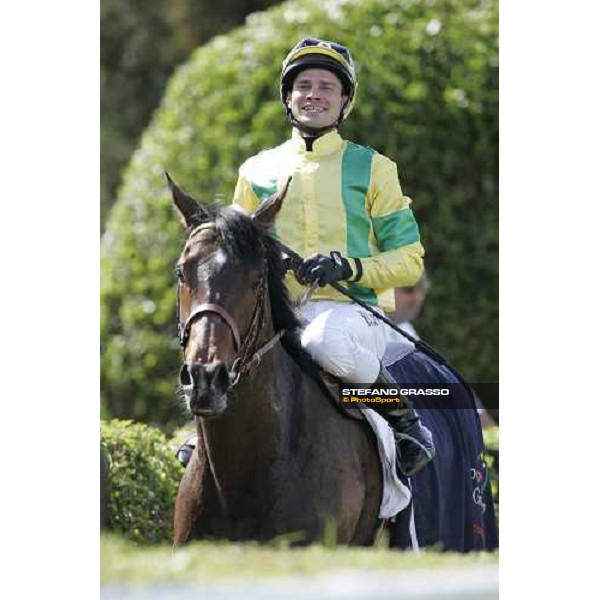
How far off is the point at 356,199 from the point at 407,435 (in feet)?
3.50

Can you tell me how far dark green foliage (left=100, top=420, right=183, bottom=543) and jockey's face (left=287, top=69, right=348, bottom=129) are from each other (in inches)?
72.8

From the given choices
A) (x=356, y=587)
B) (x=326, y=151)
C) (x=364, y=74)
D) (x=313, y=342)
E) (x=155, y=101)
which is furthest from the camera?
(x=155, y=101)

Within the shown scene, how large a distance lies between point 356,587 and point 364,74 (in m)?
5.45

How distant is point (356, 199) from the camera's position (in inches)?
265

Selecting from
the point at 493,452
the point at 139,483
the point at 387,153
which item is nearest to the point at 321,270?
A: the point at 139,483

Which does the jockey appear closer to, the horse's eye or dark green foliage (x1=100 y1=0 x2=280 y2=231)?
the horse's eye

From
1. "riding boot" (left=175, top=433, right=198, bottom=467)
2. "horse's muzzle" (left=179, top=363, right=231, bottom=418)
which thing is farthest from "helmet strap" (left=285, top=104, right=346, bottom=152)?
"horse's muzzle" (left=179, top=363, right=231, bottom=418)

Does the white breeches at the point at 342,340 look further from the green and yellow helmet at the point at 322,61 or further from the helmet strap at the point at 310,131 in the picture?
the green and yellow helmet at the point at 322,61

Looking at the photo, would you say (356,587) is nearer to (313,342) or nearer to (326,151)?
(313,342)

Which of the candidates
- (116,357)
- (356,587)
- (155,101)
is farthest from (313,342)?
(155,101)

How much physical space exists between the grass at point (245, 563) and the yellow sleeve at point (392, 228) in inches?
61.7

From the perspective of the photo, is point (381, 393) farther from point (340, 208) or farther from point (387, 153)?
point (387, 153)

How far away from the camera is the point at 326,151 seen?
6.79 meters

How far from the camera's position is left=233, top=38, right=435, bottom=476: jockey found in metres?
6.56
